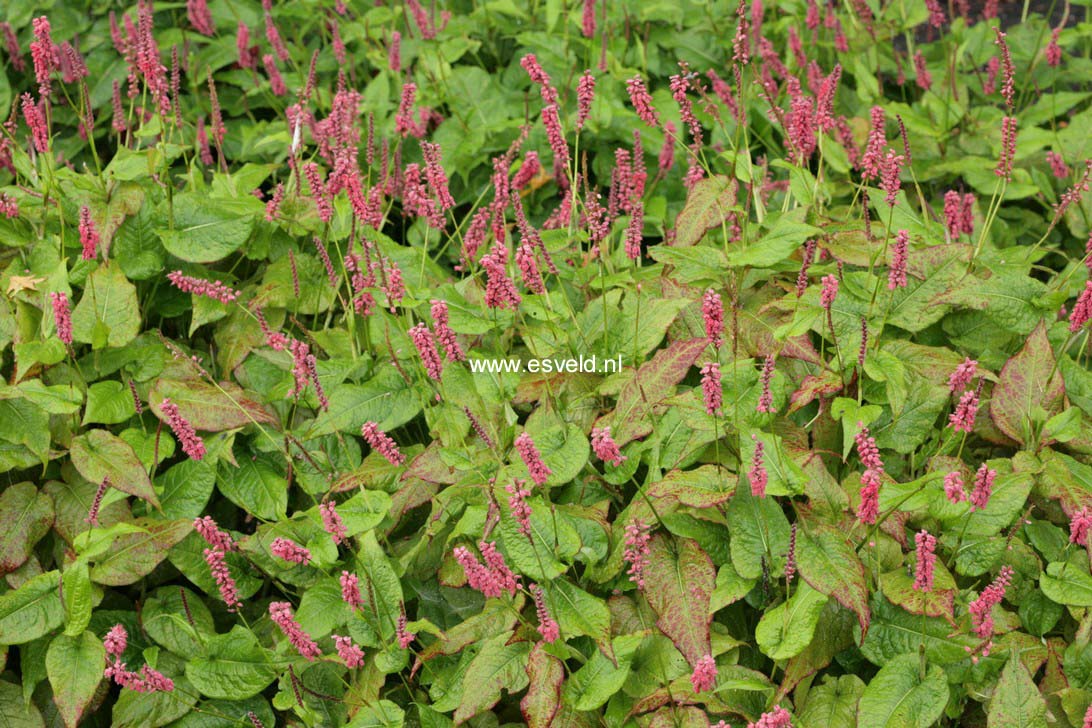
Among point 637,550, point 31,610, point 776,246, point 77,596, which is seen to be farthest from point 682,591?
point 31,610

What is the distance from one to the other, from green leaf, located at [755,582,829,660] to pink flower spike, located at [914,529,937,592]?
0.24 m

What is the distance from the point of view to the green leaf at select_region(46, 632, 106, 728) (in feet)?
9.19

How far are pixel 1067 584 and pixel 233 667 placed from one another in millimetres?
1886

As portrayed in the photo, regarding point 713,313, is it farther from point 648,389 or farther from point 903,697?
point 903,697

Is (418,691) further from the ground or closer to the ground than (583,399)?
closer to the ground

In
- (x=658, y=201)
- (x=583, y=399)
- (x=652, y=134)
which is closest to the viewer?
(x=583, y=399)

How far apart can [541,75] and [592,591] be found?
123 centimetres

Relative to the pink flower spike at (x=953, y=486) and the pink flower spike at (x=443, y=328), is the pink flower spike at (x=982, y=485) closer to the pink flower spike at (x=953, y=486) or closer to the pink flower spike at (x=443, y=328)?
the pink flower spike at (x=953, y=486)

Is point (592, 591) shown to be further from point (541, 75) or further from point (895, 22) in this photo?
point (895, 22)

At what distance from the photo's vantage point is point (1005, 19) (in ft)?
19.6

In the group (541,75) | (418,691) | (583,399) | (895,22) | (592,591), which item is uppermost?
(541,75)

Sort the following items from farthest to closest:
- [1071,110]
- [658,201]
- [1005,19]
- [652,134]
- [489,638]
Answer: [1005,19], [1071,110], [652,134], [658,201], [489,638]

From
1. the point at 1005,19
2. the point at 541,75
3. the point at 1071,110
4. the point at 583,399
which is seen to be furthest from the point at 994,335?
the point at 1005,19

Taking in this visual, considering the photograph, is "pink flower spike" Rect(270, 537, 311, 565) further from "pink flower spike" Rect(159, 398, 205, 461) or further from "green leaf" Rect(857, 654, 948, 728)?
"green leaf" Rect(857, 654, 948, 728)
